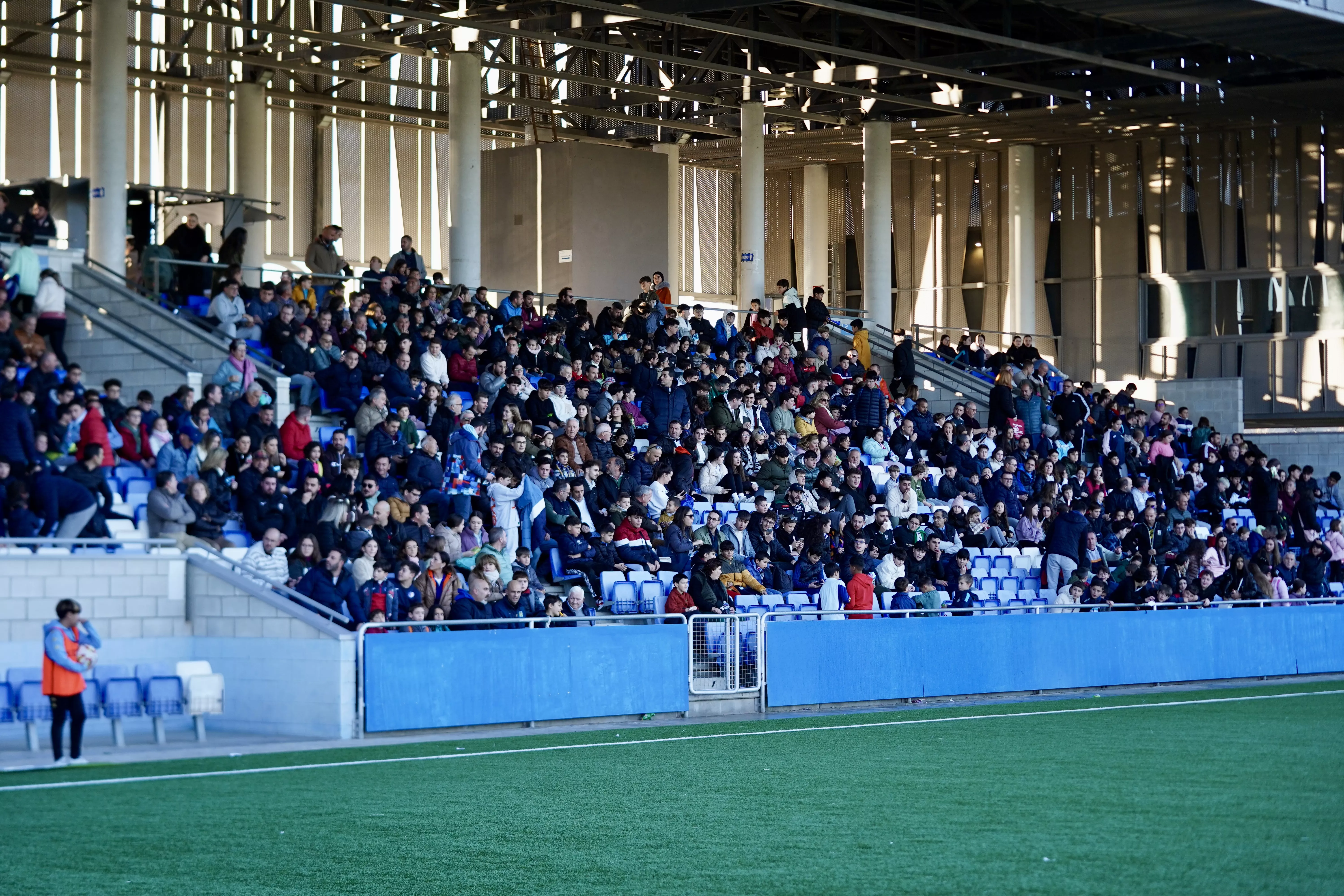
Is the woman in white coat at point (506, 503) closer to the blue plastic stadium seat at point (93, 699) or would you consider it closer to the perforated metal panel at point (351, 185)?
the blue plastic stadium seat at point (93, 699)

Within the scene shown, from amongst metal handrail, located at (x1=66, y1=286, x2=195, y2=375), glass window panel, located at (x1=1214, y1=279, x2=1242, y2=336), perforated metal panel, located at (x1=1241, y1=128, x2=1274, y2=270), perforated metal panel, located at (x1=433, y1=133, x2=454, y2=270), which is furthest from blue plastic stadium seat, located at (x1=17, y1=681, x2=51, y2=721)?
perforated metal panel, located at (x1=1241, y1=128, x2=1274, y2=270)

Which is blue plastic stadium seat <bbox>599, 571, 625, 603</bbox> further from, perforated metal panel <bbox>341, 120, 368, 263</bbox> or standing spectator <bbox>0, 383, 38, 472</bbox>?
perforated metal panel <bbox>341, 120, 368, 263</bbox>

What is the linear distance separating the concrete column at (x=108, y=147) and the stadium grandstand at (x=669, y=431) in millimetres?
73

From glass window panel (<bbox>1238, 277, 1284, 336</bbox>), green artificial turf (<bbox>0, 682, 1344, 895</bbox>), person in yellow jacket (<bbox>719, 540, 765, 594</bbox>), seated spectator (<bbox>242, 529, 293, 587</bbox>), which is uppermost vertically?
glass window panel (<bbox>1238, 277, 1284, 336</bbox>)

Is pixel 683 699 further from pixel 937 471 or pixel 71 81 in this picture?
pixel 71 81

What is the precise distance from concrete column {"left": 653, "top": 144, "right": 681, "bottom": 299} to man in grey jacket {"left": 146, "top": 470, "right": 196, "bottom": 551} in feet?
62.8

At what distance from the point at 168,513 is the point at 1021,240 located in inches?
1129

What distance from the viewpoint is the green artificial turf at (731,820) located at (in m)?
8.66

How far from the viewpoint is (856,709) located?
19.9 m

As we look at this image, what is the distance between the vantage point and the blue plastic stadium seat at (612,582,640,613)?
20.0 meters

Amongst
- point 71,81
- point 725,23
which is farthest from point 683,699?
point 71,81

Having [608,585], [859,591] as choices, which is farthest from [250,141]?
[859,591]

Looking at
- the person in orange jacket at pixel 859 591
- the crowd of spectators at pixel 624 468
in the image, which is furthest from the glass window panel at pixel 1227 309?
the person in orange jacket at pixel 859 591

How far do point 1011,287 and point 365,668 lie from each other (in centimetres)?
2885
